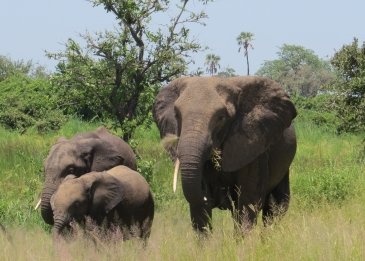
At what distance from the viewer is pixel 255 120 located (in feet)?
24.6

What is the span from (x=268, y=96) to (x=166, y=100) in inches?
37.7

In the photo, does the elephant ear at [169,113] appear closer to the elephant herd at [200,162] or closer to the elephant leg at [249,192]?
the elephant herd at [200,162]

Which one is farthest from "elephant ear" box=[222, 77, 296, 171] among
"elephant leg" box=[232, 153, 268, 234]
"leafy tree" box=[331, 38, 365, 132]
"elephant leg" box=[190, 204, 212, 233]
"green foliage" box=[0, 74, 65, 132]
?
"green foliage" box=[0, 74, 65, 132]

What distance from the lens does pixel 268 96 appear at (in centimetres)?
762

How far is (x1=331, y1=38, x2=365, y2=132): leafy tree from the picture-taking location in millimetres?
15570

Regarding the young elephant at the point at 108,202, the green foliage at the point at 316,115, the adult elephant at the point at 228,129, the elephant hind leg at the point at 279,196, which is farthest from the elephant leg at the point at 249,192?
the green foliage at the point at 316,115

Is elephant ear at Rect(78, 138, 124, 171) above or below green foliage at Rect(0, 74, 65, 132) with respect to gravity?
below

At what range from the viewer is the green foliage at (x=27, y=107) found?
2059cm

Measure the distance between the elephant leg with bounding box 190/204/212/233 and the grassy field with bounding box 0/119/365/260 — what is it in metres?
0.11

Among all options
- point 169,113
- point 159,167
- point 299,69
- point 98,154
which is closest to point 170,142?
point 169,113

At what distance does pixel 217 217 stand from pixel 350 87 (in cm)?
626

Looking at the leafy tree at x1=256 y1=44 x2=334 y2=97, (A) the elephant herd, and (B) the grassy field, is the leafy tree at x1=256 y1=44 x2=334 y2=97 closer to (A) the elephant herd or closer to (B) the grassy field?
(B) the grassy field

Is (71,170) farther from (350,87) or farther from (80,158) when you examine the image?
(350,87)

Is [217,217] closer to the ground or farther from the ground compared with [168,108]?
closer to the ground
